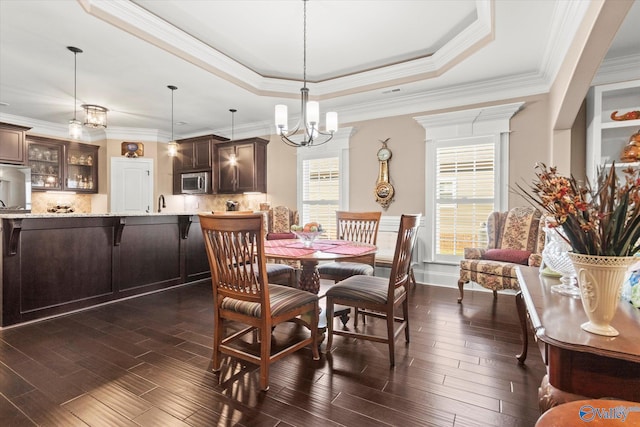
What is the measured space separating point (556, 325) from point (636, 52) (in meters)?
3.88

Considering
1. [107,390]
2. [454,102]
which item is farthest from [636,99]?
[107,390]

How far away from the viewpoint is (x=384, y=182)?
480cm

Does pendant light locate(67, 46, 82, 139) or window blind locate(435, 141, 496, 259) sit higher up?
pendant light locate(67, 46, 82, 139)

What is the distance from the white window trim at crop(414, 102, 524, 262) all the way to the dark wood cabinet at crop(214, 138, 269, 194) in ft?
9.47

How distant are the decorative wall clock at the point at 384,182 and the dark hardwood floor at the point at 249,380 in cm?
221

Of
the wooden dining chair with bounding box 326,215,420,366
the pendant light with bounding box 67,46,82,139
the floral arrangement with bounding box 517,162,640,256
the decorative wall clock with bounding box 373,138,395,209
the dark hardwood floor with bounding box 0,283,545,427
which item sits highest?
the pendant light with bounding box 67,46,82,139

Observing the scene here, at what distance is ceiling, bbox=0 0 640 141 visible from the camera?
9.04 feet

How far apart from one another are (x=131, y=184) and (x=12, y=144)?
1.89 metres

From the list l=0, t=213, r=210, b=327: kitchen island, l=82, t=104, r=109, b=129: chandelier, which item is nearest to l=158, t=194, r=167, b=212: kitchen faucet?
l=0, t=213, r=210, b=327: kitchen island

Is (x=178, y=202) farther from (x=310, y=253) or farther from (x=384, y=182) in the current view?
(x=310, y=253)

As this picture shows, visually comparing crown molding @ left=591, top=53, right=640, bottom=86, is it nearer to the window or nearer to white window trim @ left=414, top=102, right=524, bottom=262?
white window trim @ left=414, top=102, right=524, bottom=262

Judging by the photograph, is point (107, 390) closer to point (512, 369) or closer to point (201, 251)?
point (512, 369)

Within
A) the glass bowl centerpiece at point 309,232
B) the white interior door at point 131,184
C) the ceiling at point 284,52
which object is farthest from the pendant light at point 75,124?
the glass bowl centerpiece at point 309,232

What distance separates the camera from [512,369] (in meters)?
2.12
